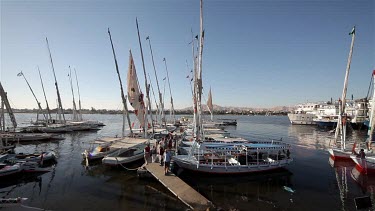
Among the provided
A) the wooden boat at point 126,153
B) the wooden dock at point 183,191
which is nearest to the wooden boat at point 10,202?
the wooden dock at point 183,191

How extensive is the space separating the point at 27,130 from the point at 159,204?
53374 mm

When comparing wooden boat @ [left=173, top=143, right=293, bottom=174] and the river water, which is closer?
the river water

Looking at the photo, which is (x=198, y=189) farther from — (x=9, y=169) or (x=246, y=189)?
(x=9, y=169)

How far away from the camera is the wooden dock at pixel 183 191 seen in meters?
13.9

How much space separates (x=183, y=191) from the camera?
51.2ft

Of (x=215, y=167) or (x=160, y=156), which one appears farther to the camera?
(x=160, y=156)

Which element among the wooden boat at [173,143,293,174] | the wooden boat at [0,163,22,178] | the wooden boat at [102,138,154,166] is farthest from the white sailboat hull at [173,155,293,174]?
the wooden boat at [0,163,22,178]

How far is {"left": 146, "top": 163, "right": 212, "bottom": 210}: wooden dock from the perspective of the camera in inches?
549

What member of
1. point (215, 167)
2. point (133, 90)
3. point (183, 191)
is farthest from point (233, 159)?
point (133, 90)

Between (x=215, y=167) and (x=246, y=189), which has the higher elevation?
(x=215, y=167)

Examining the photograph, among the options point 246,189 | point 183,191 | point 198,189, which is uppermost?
point 183,191

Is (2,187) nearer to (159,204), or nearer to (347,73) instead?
(159,204)

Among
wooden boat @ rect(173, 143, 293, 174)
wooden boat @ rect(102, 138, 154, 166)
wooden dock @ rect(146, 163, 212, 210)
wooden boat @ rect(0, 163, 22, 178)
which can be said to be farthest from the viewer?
wooden boat @ rect(102, 138, 154, 166)

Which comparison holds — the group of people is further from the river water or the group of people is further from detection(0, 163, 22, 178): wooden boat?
detection(0, 163, 22, 178): wooden boat
